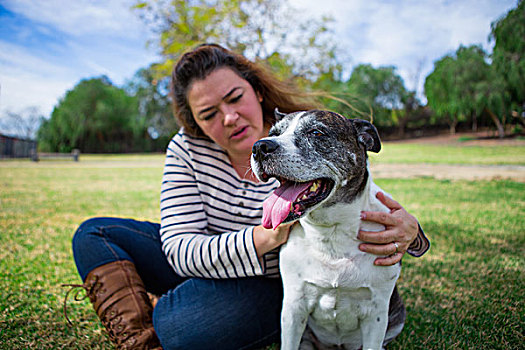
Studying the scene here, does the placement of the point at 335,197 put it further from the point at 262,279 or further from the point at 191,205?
the point at 191,205

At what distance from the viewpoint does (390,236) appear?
1.67m

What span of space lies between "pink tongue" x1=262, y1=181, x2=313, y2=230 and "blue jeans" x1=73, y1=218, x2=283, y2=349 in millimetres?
684

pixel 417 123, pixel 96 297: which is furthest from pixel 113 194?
pixel 417 123

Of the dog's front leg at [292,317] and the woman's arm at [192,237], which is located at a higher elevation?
the woman's arm at [192,237]

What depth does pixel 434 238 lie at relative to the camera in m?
4.25

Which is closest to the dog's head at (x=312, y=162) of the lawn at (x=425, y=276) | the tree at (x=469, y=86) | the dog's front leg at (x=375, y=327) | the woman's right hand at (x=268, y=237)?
the woman's right hand at (x=268, y=237)

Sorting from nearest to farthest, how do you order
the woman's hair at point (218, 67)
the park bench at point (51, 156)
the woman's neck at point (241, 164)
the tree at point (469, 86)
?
the woman's hair at point (218, 67)
the woman's neck at point (241, 164)
the park bench at point (51, 156)
the tree at point (469, 86)

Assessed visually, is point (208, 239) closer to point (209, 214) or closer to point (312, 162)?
point (209, 214)

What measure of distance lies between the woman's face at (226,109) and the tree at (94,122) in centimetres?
3909

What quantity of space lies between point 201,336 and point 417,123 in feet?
149

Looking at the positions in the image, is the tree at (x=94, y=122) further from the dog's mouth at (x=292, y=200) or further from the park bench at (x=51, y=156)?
the dog's mouth at (x=292, y=200)

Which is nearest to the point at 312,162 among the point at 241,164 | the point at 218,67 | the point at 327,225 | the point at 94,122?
the point at 327,225

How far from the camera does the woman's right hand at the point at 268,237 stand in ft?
5.86

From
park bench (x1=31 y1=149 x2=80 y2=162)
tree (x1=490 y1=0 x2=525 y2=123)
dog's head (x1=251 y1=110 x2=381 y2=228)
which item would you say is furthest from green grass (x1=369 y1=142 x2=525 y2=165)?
park bench (x1=31 y1=149 x2=80 y2=162)
